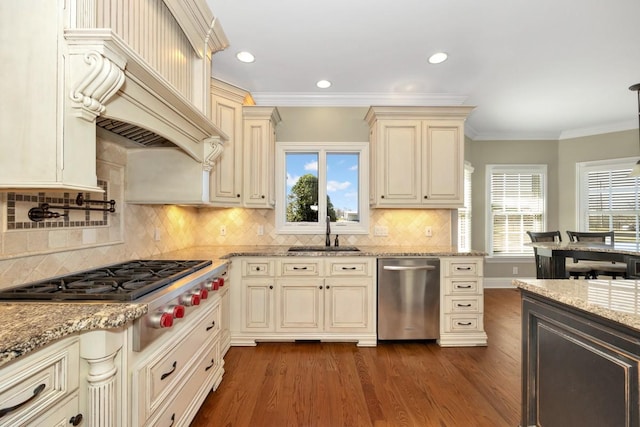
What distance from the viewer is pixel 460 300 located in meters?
2.83

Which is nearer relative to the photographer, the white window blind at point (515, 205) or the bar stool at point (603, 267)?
the bar stool at point (603, 267)

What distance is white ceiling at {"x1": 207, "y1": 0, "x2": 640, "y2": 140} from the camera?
2.06 m

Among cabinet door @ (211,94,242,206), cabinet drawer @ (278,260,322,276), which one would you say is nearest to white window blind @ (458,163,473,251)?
cabinet drawer @ (278,260,322,276)

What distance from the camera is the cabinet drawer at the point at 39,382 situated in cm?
74

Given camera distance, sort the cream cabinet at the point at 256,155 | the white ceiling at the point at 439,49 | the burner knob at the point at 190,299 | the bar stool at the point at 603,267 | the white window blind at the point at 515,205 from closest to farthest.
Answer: the burner knob at the point at 190,299
the white ceiling at the point at 439,49
the cream cabinet at the point at 256,155
the bar stool at the point at 603,267
the white window blind at the point at 515,205

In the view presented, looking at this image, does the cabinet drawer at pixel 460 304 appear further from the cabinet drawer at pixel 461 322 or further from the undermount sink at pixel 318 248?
the undermount sink at pixel 318 248

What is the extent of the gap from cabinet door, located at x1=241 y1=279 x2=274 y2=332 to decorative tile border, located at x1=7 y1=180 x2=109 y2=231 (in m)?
1.34

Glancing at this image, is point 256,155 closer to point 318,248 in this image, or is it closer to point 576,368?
point 318,248

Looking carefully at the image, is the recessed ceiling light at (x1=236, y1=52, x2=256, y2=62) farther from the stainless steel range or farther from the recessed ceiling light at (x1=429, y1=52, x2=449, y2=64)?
the stainless steel range

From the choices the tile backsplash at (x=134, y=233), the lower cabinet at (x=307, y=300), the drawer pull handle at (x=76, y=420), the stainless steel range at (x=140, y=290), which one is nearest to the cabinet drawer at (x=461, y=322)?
the lower cabinet at (x=307, y=300)

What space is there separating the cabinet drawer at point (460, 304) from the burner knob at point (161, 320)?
2.49 m

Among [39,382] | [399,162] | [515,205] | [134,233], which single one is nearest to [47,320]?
[39,382]

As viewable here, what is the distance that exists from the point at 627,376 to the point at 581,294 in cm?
33

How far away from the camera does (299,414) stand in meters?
1.85
